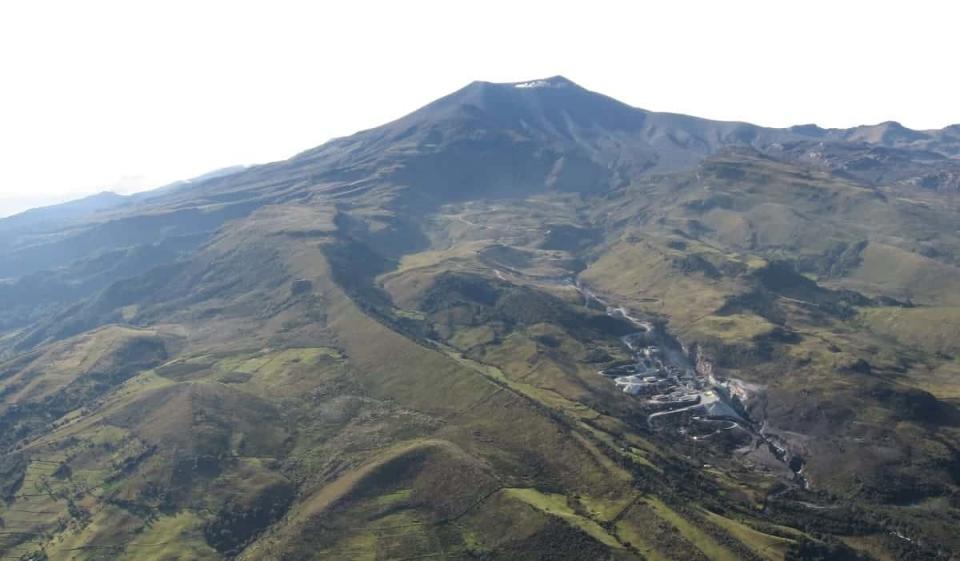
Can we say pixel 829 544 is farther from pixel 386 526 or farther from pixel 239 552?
pixel 239 552

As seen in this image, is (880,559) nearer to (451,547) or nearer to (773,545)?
(773,545)

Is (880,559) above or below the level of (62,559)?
below

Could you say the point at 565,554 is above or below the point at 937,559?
above

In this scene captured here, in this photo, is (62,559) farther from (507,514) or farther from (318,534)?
(507,514)

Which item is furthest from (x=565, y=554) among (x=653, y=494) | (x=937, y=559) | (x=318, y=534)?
(x=937, y=559)

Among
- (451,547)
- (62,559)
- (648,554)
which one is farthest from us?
(62,559)

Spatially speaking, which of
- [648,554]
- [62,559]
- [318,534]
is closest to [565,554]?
[648,554]

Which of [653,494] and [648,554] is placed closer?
[648,554]

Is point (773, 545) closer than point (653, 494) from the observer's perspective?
Yes

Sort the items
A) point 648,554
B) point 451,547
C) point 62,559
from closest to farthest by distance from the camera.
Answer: point 648,554 → point 451,547 → point 62,559
